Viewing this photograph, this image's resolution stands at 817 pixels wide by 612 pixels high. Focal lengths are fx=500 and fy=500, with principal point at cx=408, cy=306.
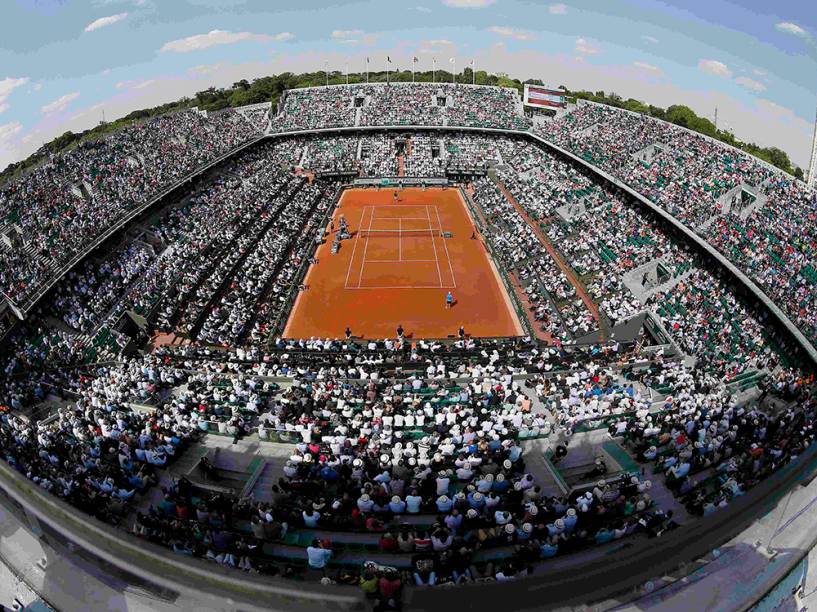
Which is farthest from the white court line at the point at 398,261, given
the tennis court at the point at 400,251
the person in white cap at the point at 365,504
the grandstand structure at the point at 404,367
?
the person in white cap at the point at 365,504

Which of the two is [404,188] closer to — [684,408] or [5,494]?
[684,408]

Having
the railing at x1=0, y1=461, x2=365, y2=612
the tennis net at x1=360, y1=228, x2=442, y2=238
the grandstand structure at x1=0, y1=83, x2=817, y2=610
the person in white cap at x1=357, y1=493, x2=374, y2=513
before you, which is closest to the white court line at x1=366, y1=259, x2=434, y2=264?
the grandstand structure at x1=0, y1=83, x2=817, y2=610

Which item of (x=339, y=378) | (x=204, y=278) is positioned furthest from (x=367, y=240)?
(x=339, y=378)

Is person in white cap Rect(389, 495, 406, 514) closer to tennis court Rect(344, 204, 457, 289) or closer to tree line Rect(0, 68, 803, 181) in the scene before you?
tennis court Rect(344, 204, 457, 289)

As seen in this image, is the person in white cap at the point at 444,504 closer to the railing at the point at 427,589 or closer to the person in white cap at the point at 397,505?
the person in white cap at the point at 397,505

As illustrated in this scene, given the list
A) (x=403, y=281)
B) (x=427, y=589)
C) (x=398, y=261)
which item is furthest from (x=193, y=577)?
(x=398, y=261)
